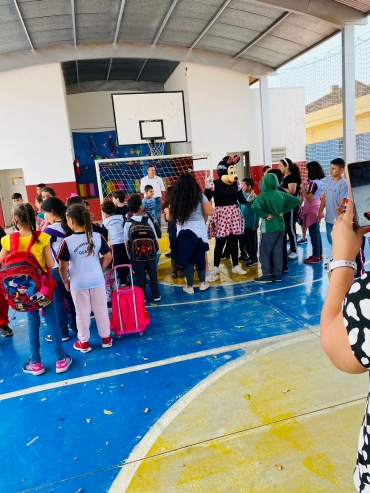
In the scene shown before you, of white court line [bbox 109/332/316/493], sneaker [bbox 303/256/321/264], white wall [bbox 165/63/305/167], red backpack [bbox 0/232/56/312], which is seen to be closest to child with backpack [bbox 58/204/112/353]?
red backpack [bbox 0/232/56/312]

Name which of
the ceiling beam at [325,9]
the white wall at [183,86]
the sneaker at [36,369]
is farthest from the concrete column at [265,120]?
the sneaker at [36,369]

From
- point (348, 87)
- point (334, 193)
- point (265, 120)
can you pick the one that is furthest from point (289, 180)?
point (265, 120)

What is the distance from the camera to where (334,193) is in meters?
4.70

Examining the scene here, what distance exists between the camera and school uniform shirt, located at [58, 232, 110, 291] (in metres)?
3.17

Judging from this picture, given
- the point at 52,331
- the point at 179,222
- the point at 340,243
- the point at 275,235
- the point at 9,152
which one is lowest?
the point at 52,331

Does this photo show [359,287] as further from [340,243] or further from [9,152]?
[9,152]

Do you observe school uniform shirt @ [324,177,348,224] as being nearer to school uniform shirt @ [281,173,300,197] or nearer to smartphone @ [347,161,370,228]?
school uniform shirt @ [281,173,300,197]

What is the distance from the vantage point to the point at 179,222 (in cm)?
461

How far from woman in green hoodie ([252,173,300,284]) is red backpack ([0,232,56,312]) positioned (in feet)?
9.50

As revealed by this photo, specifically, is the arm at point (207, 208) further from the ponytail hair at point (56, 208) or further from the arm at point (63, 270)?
the arm at point (63, 270)

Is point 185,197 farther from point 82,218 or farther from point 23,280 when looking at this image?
point 23,280

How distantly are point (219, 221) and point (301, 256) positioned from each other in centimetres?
190

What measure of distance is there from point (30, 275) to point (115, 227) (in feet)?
6.63

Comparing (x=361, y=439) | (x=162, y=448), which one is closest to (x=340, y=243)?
(x=361, y=439)
